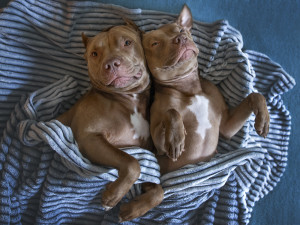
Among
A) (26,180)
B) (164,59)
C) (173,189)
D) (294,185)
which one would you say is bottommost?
(294,185)

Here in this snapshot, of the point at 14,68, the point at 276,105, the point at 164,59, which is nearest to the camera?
the point at 164,59

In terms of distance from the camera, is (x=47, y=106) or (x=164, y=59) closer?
(x=164, y=59)

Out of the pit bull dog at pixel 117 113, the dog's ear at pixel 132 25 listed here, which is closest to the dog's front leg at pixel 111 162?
the pit bull dog at pixel 117 113

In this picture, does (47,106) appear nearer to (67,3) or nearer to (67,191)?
(67,191)

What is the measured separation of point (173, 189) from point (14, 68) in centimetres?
141

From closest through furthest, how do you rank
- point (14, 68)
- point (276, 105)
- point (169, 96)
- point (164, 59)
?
point (164, 59) → point (169, 96) → point (14, 68) → point (276, 105)

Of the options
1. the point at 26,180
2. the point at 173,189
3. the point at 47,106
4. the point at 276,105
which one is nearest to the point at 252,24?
the point at 276,105

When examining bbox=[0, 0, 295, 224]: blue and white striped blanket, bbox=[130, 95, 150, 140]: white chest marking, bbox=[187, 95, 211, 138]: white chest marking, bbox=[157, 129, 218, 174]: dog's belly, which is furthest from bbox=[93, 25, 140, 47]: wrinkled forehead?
bbox=[157, 129, 218, 174]: dog's belly

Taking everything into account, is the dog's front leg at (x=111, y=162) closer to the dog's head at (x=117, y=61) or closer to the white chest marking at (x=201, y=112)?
the dog's head at (x=117, y=61)

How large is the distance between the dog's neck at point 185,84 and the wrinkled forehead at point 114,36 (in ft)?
1.15

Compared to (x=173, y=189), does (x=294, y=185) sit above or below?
below

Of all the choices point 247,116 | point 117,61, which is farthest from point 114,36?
point 247,116

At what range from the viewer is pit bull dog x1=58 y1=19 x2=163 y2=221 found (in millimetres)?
1895

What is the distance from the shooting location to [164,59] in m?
2.04
